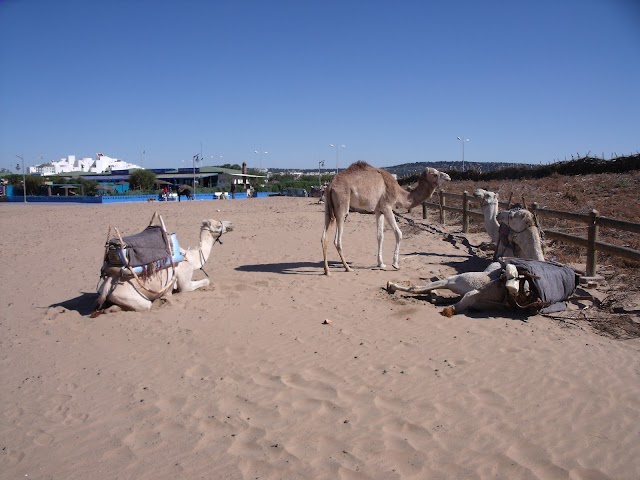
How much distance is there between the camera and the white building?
13900cm

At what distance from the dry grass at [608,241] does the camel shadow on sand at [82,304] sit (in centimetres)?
693

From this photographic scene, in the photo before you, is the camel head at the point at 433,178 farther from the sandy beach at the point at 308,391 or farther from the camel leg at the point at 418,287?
the sandy beach at the point at 308,391

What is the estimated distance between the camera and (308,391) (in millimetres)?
4766

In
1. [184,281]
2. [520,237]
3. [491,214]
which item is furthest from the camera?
[491,214]

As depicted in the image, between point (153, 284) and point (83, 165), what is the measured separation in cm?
15816

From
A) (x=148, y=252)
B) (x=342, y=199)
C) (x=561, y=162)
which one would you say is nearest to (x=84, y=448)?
(x=148, y=252)

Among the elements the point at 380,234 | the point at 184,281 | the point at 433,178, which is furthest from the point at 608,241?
the point at 184,281

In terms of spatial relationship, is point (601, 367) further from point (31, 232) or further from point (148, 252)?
point (31, 232)

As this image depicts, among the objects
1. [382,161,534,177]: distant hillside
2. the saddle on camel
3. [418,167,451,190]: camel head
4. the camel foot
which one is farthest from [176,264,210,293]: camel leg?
[382,161,534,177]: distant hillside

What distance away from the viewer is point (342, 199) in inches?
408

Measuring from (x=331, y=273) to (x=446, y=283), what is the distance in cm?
298

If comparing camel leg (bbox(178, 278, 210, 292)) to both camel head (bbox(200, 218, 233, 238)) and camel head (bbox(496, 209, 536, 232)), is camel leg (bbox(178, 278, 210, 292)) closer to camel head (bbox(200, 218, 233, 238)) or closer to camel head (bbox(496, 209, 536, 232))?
camel head (bbox(200, 218, 233, 238))

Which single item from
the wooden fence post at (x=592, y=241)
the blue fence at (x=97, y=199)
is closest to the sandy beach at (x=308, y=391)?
the wooden fence post at (x=592, y=241)

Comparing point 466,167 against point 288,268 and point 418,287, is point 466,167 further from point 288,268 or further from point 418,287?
point 418,287
